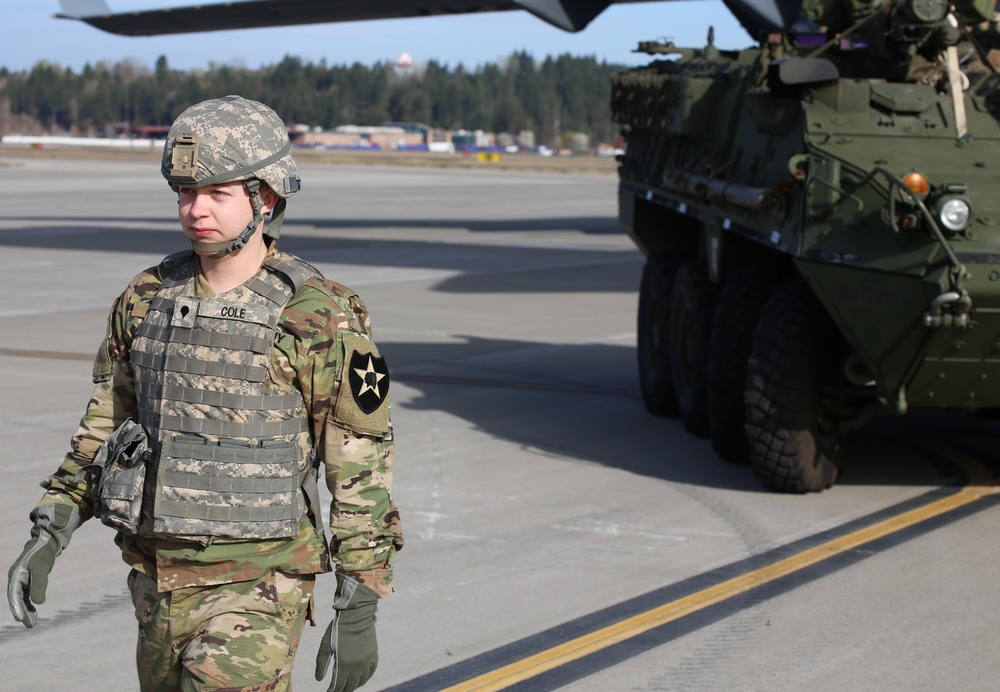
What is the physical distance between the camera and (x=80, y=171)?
191 feet

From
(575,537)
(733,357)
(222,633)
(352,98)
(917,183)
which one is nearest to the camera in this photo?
(222,633)

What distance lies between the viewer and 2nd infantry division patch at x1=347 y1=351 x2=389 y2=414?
132 inches

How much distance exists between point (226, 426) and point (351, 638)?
581mm

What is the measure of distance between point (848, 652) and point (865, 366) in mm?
2490

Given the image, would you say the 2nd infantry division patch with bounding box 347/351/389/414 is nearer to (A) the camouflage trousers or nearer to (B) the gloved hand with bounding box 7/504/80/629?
(A) the camouflage trousers

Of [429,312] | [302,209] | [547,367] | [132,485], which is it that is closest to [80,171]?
[302,209]

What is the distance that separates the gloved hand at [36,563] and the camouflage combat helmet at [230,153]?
0.74m

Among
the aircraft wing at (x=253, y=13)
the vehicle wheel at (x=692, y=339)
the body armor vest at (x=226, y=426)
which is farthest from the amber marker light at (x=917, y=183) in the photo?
the aircraft wing at (x=253, y=13)

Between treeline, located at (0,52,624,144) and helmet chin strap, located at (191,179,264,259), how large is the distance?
176 meters

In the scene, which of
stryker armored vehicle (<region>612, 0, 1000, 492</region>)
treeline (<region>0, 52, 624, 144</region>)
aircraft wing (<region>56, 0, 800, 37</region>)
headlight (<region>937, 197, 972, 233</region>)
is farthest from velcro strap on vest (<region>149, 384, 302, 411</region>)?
treeline (<region>0, 52, 624, 144</region>)

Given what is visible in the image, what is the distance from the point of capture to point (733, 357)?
845cm

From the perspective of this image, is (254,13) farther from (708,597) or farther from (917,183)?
(708,597)

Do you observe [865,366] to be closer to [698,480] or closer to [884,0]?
[698,480]

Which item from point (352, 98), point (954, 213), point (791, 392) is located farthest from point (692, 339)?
point (352, 98)
